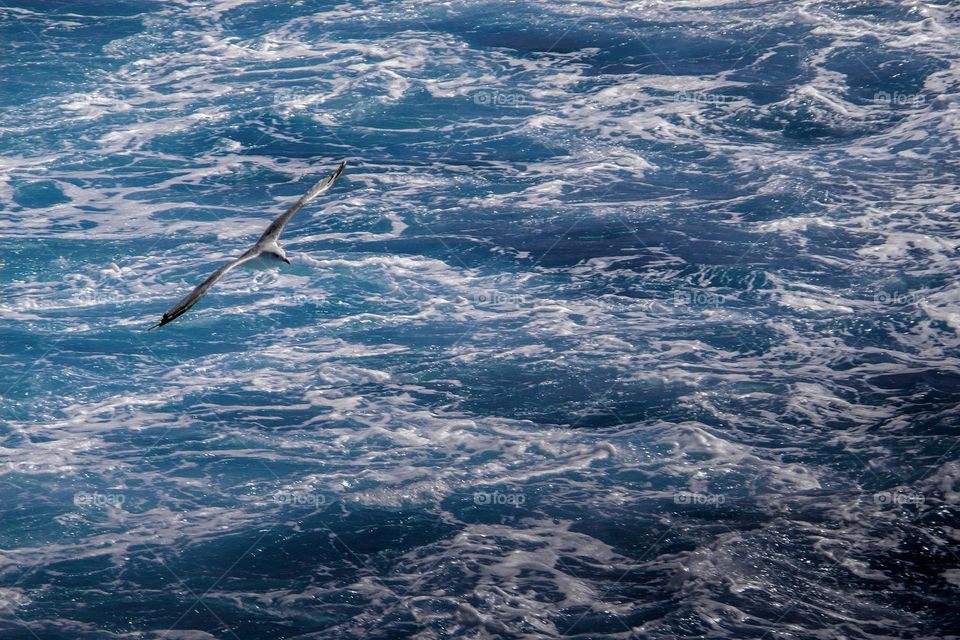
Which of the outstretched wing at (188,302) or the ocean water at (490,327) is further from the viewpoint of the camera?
the ocean water at (490,327)

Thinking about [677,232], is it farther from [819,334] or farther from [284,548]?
[284,548]

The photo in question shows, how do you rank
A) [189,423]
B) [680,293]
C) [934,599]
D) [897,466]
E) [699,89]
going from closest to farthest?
[934,599] → [897,466] → [189,423] → [680,293] → [699,89]

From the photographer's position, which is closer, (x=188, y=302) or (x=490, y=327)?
(x=188, y=302)

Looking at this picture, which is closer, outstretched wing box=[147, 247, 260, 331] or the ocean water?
outstretched wing box=[147, 247, 260, 331]

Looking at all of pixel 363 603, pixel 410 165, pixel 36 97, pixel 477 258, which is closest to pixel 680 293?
pixel 477 258

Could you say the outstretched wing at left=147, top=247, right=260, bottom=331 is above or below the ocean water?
above

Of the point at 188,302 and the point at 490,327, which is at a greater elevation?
the point at 188,302

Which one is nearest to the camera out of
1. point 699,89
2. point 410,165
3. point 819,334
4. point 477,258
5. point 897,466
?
point 897,466

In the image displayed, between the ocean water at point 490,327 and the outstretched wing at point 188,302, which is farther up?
the outstretched wing at point 188,302
